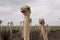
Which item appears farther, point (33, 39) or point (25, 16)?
point (33, 39)

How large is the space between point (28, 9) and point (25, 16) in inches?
8.4

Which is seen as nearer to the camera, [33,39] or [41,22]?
[41,22]

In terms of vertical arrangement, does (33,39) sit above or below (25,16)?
below

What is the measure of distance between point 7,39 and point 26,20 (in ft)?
49.0

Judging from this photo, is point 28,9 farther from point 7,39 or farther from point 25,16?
point 7,39

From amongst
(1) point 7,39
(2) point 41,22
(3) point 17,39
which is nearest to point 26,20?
(2) point 41,22

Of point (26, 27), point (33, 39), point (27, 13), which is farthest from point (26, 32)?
point (33, 39)

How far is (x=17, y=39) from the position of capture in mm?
16625

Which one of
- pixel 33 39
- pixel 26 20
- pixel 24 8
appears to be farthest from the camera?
pixel 33 39

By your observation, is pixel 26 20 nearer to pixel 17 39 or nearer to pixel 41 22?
pixel 41 22

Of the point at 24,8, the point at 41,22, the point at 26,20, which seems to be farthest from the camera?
the point at 41,22

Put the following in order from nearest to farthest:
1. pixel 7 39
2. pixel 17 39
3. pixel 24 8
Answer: pixel 24 8 → pixel 17 39 → pixel 7 39

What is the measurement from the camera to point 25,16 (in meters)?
5.06

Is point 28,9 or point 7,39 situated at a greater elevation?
point 28,9
